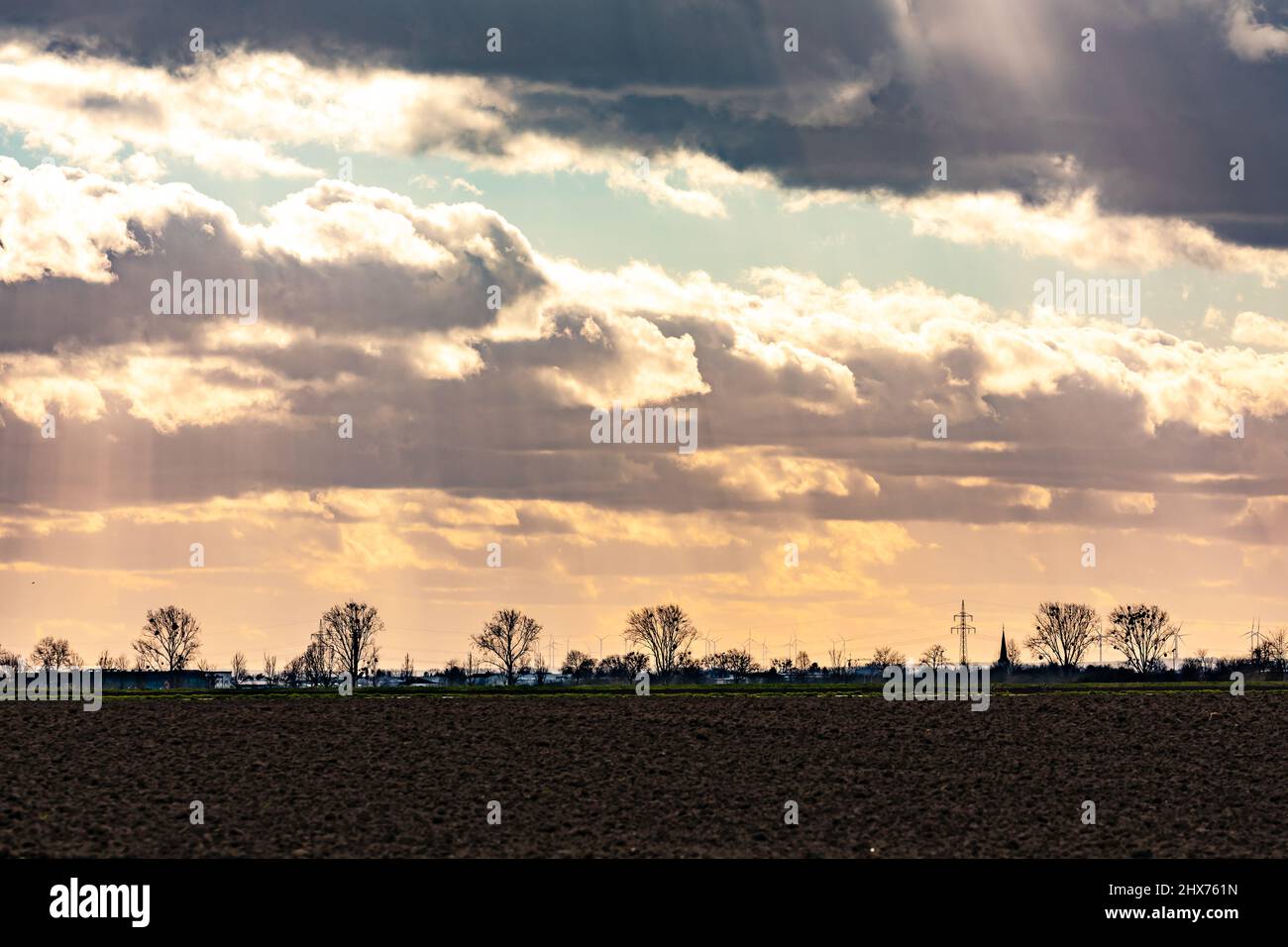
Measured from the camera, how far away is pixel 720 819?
55.7 metres

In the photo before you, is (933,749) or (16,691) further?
(16,691)

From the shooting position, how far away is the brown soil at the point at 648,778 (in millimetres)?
52844

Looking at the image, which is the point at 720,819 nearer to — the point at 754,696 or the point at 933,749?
the point at 933,749

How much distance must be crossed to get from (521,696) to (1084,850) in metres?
39.8

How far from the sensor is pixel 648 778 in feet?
202

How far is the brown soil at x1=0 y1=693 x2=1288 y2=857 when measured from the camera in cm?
5284
